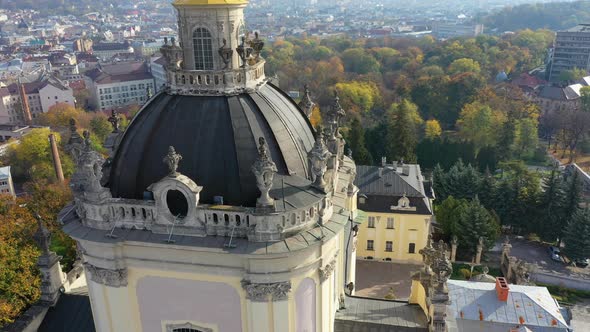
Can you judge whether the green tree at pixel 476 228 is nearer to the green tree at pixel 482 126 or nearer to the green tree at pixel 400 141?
the green tree at pixel 400 141

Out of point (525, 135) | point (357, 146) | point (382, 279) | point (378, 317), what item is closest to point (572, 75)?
point (525, 135)

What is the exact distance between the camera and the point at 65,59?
173 m

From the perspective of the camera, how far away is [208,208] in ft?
57.0

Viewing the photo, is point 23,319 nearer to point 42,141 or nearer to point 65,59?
point 42,141

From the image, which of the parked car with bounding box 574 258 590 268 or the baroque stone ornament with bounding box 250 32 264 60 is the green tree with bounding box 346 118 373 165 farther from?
the baroque stone ornament with bounding box 250 32 264 60

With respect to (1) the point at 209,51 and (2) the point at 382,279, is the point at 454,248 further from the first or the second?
(1) the point at 209,51

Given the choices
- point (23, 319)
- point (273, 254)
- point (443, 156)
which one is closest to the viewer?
point (273, 254)

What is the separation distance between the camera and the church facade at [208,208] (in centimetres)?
1755

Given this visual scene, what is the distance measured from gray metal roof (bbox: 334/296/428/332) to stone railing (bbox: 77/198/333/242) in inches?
303

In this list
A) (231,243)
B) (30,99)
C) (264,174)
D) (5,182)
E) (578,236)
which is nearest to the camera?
(264,174)

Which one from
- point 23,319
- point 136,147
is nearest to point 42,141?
point 23,319

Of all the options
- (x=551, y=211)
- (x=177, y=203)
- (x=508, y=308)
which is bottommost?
(x=551, y=211)

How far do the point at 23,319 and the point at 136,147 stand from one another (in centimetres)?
1313

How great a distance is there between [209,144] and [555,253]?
48470 millimetres
